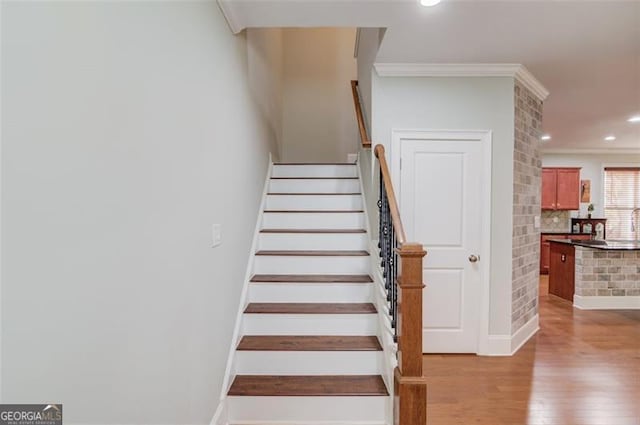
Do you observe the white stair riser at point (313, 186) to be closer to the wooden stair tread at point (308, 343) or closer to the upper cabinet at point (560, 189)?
the wooden stair tread at point (308, 343)

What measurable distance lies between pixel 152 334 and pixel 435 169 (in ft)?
8.65

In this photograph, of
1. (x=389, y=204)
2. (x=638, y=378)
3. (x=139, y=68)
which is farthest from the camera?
(x=638, y=378)

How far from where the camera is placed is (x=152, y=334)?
1.22 m

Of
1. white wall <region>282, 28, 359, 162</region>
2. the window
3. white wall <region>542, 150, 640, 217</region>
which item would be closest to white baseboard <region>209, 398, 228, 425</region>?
white wall <region>282, 28, 359, 162</region>

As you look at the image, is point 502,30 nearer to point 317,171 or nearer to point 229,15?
point 229,15

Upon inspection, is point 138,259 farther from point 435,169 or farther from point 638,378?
point 638,378

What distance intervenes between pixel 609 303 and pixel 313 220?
14.7ft

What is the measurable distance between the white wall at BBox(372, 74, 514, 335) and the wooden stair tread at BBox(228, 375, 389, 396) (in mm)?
1851

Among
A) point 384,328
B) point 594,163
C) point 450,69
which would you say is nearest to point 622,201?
point 594,163

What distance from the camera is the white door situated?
305 cm

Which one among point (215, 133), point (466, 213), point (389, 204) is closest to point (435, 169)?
point (466, 213)

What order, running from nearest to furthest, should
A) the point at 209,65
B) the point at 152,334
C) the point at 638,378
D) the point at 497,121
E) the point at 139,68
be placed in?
the point at 139,68, the point at 152,334, the point at 209,65, the point at 638,378, the point at 497,121

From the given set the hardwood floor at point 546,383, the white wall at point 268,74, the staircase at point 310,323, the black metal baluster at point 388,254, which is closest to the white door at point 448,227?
the hardwood floor at point 546,383

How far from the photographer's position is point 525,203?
331 centimetres
